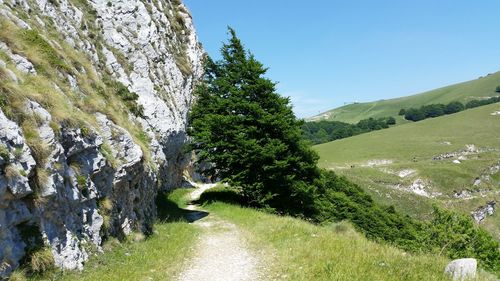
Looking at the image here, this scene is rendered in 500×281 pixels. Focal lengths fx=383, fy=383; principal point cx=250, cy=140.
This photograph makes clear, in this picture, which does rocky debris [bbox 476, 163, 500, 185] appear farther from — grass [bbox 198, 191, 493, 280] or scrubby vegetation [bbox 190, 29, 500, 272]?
grass [bbox 198, 191, 493, 280]

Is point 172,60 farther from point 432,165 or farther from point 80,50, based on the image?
point 432,165

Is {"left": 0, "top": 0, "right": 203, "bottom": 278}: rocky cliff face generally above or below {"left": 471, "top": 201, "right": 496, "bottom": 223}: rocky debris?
above

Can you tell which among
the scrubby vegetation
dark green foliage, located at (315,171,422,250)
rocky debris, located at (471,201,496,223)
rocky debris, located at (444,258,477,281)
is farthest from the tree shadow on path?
rocky debris, located at (471,201,496,223)

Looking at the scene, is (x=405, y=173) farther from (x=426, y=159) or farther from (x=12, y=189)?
(x=12, y=189)

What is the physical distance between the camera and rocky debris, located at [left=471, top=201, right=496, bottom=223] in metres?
92.2

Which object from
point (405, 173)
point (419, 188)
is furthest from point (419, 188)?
point (405, 173)

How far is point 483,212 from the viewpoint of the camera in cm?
9375

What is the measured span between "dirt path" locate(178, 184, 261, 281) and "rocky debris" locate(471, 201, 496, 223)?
91778mm

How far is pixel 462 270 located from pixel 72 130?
1207cm

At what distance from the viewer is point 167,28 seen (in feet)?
126

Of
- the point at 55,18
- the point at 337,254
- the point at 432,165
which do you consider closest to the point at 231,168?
the point at 55,18

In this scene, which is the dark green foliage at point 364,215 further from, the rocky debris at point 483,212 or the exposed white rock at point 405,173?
the exposed white rock at point 405,173

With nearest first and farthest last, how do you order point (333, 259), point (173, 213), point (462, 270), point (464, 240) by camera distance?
1. point (462, 270)
2. point (333, 259)
3. point (173, 213)
4. point (464, 240)

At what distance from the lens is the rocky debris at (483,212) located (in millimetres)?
92206
